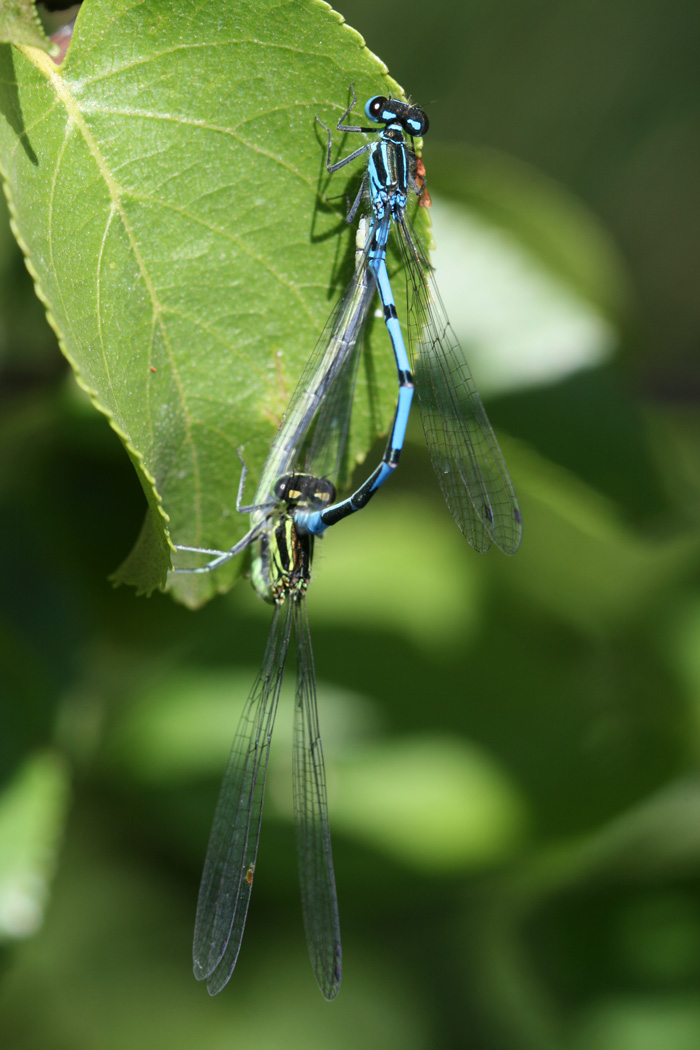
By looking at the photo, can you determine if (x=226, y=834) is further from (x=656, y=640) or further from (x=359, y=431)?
(x=656, y=640)

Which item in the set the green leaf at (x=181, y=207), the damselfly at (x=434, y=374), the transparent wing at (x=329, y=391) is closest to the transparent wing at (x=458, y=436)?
the damselfly at (x=434, y=374)

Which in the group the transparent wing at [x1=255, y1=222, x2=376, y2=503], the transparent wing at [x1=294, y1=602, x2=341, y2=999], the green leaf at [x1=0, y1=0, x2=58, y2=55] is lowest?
the transparent wing at [x1=294, y1=602, x2=341, y2=999]

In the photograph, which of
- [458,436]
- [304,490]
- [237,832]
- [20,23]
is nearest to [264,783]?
[237,832]

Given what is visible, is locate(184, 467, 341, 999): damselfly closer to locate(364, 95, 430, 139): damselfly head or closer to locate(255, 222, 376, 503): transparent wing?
locate(255, 222, 376, 503): transparent wing

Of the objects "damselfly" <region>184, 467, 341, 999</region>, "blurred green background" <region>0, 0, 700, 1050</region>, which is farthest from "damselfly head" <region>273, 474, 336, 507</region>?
"blurred green background" <region>0, 0, 700, 1050</region>

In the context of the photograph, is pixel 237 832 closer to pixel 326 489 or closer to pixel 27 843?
pixel 27 843

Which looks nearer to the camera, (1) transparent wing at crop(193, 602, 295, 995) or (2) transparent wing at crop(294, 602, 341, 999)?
(1) transparent wing at crop(193, 602, 295, 995)

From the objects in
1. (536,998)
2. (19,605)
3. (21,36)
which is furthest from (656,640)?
(21,36)
